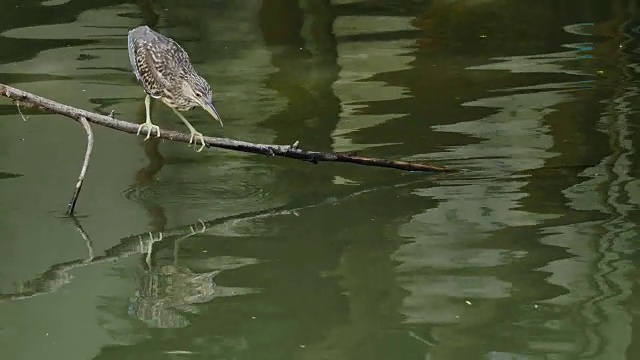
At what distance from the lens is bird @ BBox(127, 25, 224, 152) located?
4.70 m

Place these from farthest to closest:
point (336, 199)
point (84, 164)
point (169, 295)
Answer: point (336, 199) → point (84, 164) → point (169, 295)

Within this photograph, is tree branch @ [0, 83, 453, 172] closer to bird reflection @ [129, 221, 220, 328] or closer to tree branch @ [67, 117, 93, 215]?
tree branch @ [67, 117, 93, 215]

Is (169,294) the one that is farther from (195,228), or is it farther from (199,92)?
(199,92)

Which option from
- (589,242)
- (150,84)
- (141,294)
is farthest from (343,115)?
(141,294)

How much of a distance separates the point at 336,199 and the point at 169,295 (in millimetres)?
1407

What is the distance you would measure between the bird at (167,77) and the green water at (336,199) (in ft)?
1.74

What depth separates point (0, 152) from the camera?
5.76 metres

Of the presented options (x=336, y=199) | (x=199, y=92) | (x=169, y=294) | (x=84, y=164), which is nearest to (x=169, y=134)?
(x=199, y=92)

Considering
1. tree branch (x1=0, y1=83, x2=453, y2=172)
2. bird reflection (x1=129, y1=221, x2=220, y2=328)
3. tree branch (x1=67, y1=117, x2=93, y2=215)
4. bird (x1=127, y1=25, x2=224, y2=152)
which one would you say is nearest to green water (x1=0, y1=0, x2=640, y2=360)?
bird reflection (x1=129, y1=221, x2=220, y2=328)

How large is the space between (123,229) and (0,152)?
149 cm

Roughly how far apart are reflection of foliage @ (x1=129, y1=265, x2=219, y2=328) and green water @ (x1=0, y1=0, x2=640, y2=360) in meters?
0.01

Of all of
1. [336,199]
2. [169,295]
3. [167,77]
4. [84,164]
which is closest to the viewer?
[169,295]

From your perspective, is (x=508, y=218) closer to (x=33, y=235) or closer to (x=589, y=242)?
(x=589, y=242)

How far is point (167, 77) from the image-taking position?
482cm
